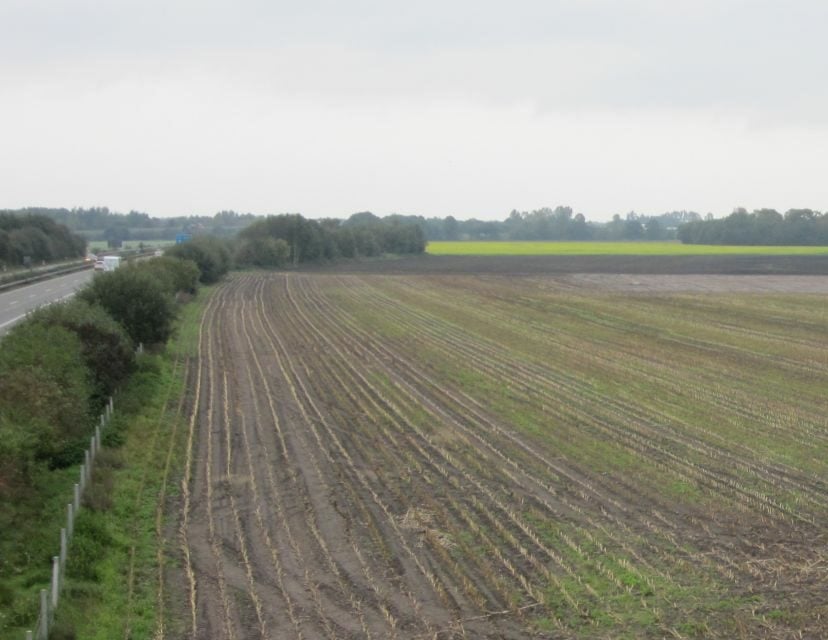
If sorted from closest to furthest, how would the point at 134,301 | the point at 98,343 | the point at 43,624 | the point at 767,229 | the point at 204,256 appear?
the point at 43,624 → the point at 98,343 → the point at 134,301 → the point at 204,256 → the point at 767,229

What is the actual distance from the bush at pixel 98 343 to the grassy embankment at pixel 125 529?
776 mm

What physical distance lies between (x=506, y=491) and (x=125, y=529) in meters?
6.92

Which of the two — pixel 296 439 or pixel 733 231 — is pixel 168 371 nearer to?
pixel 296 439

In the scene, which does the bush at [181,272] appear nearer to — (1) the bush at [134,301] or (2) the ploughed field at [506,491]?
(2) the ploughed field at [506,491]

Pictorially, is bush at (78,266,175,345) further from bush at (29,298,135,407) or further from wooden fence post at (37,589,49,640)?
wooden fence post at (37,589,49,640)

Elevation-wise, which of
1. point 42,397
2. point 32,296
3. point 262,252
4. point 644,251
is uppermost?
point 42,397

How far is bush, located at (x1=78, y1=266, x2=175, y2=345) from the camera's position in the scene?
118 feet

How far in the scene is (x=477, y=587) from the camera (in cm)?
1452

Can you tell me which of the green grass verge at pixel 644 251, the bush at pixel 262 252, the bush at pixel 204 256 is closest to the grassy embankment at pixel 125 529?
the bush at pixel 204 256

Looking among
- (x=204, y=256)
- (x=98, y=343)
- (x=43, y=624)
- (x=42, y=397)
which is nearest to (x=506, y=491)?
(x=42, y=397)

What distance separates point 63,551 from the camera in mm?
14992

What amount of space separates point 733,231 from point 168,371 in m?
163

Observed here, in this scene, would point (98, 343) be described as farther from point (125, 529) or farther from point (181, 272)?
point (181, 272)

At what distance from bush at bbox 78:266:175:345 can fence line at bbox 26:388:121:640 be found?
12.0 m
